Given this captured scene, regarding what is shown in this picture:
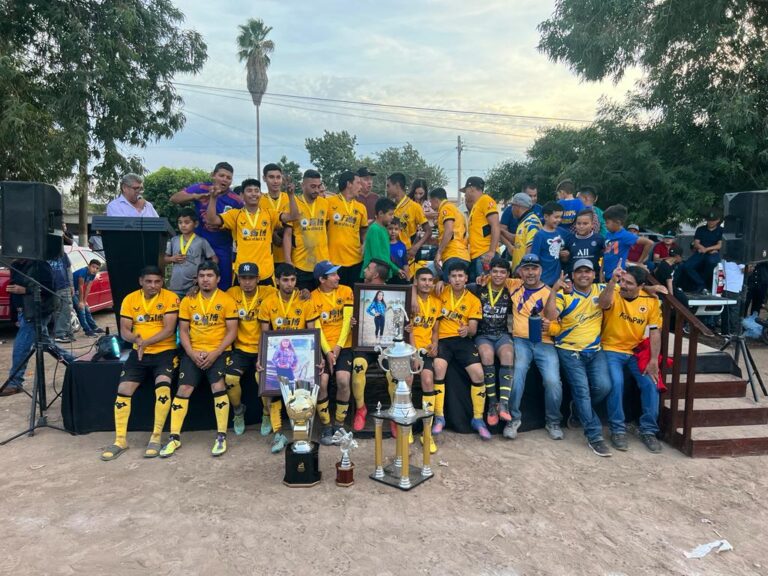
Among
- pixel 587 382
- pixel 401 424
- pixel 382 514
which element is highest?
pixel 587 382

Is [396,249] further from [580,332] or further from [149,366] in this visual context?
[149,366]

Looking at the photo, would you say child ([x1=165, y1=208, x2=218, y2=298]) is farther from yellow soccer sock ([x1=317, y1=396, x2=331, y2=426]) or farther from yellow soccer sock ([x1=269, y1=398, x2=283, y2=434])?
yellow soccer sock ([x1=317, y1=396, x2=331, y2=426])

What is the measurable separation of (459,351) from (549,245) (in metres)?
1.79

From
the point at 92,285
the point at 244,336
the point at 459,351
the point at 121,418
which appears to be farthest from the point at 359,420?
the point at 92,285

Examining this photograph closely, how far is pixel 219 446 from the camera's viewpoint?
16.4 feet

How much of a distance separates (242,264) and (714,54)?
45.4 feet

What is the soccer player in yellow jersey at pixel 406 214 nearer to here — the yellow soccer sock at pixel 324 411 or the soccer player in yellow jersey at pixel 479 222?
the soccer player in yellow jersey at pixel 479 222

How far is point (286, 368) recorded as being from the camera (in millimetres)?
5086

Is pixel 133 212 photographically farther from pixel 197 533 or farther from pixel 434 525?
pixel 434 525

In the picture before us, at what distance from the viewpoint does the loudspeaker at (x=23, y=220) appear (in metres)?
5.46

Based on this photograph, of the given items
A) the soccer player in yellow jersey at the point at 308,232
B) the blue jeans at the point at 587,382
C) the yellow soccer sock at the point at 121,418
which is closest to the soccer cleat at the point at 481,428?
the blue jeans at the point at 587,382

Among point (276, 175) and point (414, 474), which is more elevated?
point (276, 175)

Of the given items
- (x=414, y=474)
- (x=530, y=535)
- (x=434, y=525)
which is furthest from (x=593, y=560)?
(x=414, y=474)

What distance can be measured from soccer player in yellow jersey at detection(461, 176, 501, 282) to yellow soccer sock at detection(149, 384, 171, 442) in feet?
12.6
